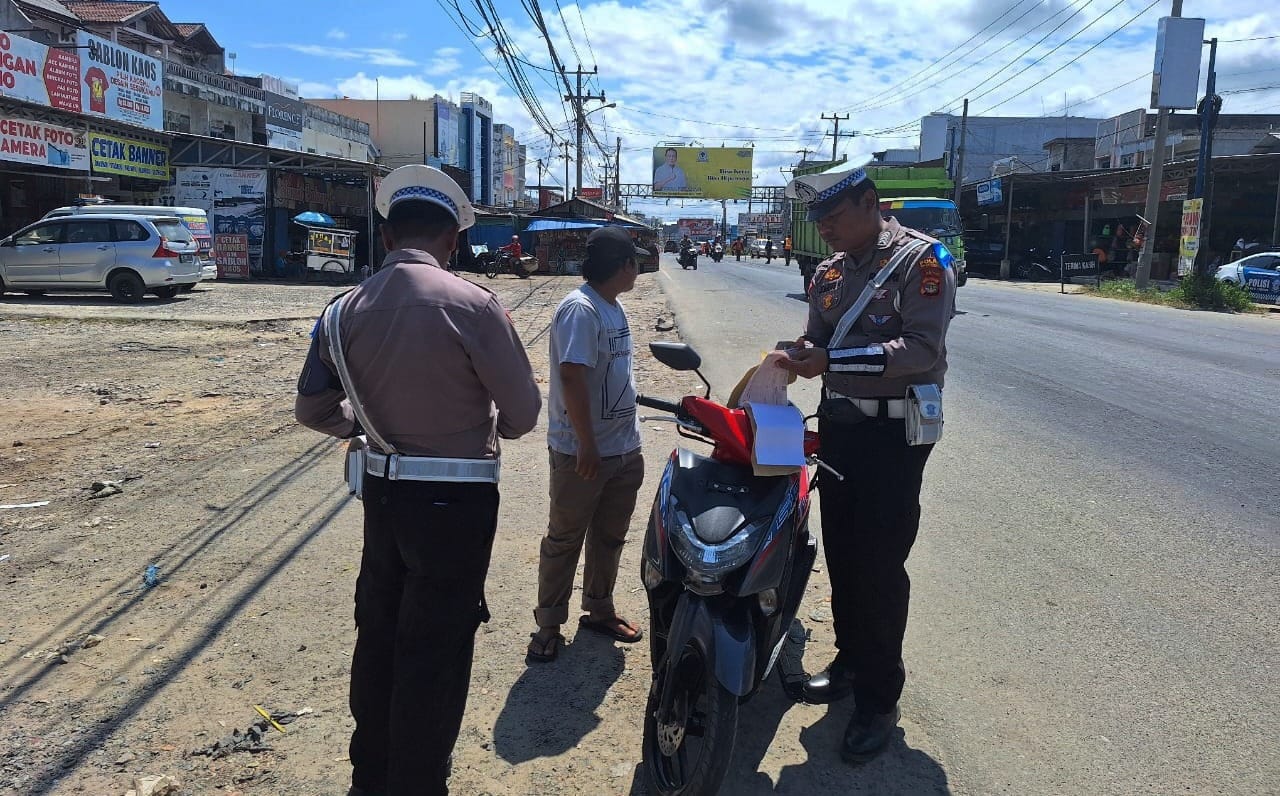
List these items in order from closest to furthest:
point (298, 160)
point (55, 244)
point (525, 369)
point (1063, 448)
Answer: point (525, 369)
point (1063, 448)
point (55, 244)
point (298, 160)

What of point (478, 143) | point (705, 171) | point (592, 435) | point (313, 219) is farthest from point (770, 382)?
point (478, 143)

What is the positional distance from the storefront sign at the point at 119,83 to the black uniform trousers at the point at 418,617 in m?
24.7

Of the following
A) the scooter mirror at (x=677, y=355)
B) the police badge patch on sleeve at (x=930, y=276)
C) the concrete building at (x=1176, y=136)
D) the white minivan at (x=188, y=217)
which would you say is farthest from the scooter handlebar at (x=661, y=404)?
the concrete building at (x=1176, y=136)

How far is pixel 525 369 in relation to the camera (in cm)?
240

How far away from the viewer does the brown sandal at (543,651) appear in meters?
3.51

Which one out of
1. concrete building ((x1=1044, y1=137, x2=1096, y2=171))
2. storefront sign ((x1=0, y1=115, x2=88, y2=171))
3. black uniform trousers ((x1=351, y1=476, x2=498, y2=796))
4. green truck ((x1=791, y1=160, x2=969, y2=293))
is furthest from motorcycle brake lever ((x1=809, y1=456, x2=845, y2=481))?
concrete building ((x1=1044, y1=137, x2=1096, y2=171))

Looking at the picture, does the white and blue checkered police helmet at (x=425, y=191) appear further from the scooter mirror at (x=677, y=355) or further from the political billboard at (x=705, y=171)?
the political billboard at (x=705, y=171)

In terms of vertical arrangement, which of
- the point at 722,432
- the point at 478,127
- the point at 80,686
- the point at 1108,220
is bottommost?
the point at 80,686

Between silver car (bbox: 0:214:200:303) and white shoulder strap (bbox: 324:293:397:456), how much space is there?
18173mm

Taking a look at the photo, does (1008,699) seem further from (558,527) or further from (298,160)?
(298,160)

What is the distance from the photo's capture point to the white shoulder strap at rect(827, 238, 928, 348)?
9.35 ft

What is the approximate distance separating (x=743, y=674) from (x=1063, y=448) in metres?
5.26

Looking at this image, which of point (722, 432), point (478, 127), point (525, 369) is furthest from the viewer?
point (478, 127)

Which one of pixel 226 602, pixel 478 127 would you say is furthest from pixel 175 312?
pixel 478 127
